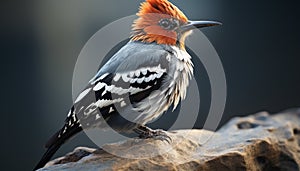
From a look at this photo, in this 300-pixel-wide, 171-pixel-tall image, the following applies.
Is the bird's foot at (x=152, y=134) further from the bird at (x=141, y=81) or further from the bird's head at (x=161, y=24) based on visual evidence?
the bird's head at (x=161, y=24)

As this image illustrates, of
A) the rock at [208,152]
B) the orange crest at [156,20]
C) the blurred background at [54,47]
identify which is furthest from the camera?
the blurred background at [54,47]

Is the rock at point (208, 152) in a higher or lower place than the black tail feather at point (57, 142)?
lower

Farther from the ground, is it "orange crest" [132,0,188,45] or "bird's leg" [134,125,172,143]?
"orange crest" [132,0,188,45]

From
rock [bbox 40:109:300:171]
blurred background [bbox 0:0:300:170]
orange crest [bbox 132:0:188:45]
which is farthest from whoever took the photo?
blurred background [bbox 0:0:300:170]

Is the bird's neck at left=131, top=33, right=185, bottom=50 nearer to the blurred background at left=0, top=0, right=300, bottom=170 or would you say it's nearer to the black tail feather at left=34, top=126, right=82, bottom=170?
the black tail feather at left=34, top=126, right=82, bottom=170

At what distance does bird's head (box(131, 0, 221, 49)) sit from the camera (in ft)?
4.92

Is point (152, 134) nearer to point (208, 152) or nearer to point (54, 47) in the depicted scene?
point (208, 152)

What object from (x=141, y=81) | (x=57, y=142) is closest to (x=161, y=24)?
(x=141, y=81)

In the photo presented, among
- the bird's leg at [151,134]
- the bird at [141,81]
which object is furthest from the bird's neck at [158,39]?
the bird's leg at [151,134]

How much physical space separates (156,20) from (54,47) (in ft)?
3.64

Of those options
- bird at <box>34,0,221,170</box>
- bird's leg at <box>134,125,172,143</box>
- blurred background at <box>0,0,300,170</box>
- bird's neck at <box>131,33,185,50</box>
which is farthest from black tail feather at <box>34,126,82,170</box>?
blurred background at <box>0,0,300,170</box>

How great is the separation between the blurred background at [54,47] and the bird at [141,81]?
2.48 feet

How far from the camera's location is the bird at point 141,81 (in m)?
1.39

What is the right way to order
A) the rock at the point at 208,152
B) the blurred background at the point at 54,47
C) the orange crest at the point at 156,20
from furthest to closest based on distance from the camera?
the blurred background at the point at 54,47 < the orange crest at the point at 156,20 < the rock at the point at 208,152
